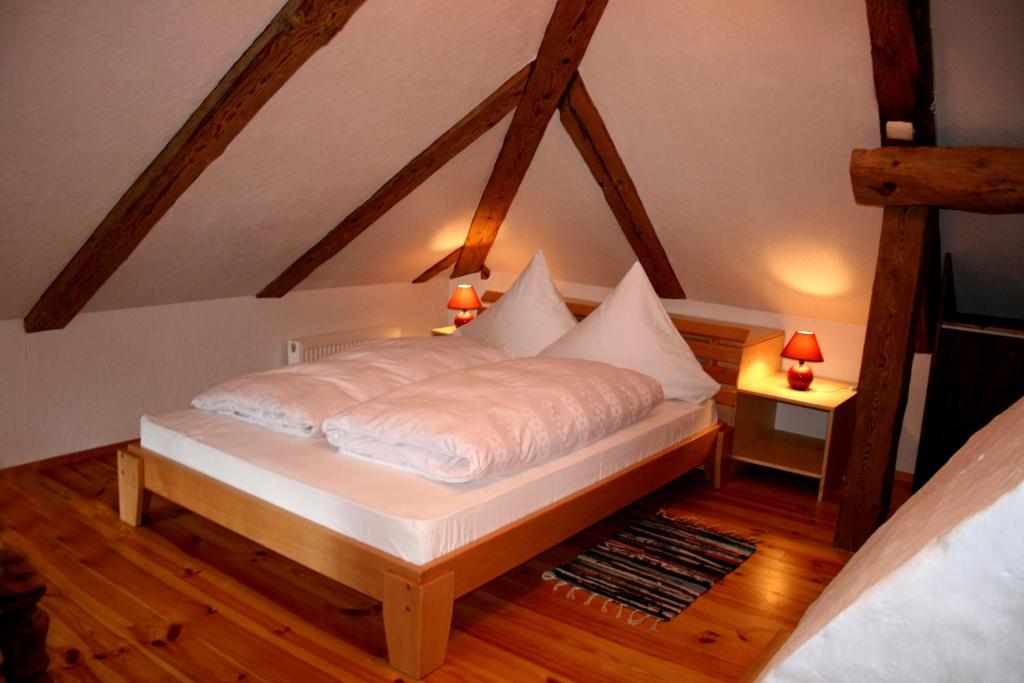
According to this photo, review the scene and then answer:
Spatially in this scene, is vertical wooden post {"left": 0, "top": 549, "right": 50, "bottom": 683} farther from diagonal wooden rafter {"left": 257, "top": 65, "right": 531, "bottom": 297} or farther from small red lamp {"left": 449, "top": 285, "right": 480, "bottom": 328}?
small red lamp {"left": 449, "top": 285, "right": 480, "bottom": 328}

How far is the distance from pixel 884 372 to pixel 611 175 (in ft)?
5.38

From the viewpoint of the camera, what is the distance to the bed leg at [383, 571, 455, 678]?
2.31 metres

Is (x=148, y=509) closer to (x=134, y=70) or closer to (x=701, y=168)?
(x=134, y=70)

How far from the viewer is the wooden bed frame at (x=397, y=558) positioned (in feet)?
7.70

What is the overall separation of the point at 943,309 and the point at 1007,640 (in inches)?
135

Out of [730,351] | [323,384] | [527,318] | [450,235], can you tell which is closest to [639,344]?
[730,351]

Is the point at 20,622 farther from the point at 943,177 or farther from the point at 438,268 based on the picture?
the point at 438,268

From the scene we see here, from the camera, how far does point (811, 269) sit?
4070 millimetres

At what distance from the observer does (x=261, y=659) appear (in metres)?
2.41

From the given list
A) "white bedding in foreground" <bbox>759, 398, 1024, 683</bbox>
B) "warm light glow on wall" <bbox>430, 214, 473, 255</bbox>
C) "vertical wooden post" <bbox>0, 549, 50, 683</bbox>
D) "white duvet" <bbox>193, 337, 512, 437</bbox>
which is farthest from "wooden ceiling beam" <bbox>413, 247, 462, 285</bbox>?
"white bedding in foreground" <bbox>759, 398, 1024, 683</bbox>

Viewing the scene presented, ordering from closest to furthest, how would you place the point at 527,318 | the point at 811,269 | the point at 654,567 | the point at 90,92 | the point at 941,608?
the point at 941,608, the point at 90,92, the point at 654,567, the point at 811,269, the point at 527,318

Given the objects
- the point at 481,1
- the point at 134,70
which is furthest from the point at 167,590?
the point at 481,1

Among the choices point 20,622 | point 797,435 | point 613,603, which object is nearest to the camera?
point 20,622

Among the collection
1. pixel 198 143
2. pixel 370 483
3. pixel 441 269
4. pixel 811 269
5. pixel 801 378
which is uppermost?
pixel 198 143
